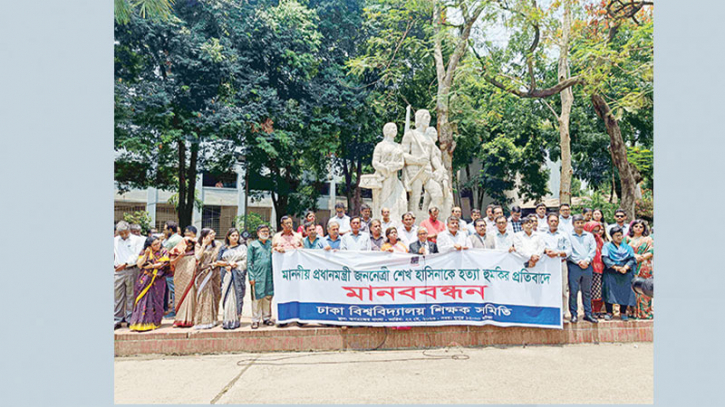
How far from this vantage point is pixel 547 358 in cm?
511

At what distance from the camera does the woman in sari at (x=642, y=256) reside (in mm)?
5930

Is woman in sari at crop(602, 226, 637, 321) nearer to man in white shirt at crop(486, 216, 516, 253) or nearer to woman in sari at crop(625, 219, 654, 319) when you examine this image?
woman in sari at crop(625, 219, 654, 319)

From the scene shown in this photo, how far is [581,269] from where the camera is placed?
588cm

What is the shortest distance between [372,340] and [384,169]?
173 inches

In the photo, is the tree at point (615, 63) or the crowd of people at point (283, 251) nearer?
the crowd of people at point (283, 251)

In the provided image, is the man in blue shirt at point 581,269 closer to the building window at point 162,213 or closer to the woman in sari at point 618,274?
the woman in sari at point 618,274

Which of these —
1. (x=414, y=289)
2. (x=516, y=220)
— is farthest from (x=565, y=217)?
(x=414, y=289)

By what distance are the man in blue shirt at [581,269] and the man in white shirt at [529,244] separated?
1.81 ft

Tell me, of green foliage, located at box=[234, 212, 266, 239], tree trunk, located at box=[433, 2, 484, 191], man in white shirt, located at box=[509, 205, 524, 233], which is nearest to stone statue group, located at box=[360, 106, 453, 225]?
man in white shirt, located at box=[509, 205, 524, 233]

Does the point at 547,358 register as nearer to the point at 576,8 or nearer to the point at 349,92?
the point at 576,8

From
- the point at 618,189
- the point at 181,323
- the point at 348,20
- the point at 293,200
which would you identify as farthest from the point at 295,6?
the point at 618,189

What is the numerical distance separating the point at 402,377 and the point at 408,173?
567cm

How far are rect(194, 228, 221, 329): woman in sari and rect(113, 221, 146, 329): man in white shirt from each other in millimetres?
1015

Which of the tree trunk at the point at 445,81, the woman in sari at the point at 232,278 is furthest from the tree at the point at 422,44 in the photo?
the woman in sari at the point at 232,278
